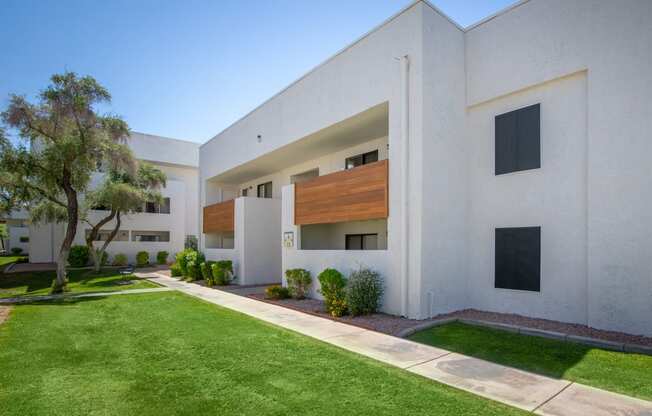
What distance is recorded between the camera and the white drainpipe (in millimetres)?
9602

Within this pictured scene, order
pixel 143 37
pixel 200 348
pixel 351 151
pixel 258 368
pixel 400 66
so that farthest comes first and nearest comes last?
pixel 351 151, pixel 143 37, pixel 400 66, pixel 200 348, pixel 258 368

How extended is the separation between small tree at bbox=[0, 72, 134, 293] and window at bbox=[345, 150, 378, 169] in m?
9.18

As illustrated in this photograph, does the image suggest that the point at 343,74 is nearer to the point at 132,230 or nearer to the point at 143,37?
the point at 143,37

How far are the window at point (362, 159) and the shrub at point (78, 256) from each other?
22902 millimetres

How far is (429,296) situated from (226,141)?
14728 millimetres

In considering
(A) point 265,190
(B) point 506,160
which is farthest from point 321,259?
(A) point 265,190

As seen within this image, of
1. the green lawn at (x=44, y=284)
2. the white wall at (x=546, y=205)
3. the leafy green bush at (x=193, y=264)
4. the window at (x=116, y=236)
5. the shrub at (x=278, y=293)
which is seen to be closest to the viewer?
the white wall at (x=546, y=205)

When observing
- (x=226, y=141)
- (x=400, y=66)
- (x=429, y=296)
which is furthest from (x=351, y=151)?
(x=226, y=141)

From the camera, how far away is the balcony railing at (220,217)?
18859mm

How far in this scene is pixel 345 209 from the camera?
11.8m

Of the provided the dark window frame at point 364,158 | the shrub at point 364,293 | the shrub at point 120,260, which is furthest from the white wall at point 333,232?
the shrub at point 120,260

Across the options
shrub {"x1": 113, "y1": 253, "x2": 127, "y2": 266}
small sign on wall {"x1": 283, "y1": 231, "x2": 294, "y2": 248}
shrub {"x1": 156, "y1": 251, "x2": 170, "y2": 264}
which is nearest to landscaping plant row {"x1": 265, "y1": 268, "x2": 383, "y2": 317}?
small sign on wall {"x1": 283, "y1": 231, "x2": 294, "y2": 248}

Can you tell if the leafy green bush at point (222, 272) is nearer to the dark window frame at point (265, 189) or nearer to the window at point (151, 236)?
the dark window frame at point (265, 189)

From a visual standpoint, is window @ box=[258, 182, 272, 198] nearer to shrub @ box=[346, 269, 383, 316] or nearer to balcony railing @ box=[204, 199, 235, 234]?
balcony railing @ box=[204, 199, 235, 234]
